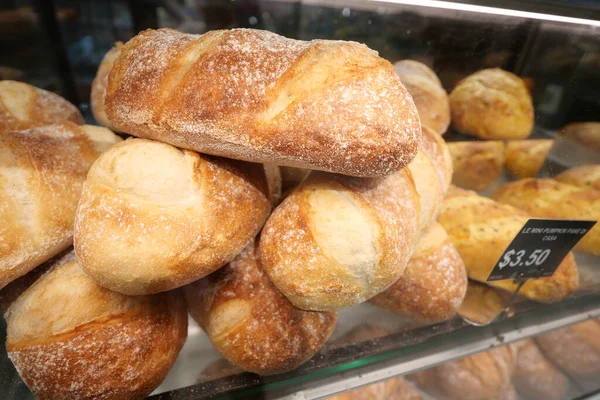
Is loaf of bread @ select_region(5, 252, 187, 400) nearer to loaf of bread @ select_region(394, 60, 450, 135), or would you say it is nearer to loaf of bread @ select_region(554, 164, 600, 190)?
loaf of bread @ select_region(394, 60, 450, 135)

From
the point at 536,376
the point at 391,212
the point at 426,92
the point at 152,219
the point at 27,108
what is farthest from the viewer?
the point at 536,376

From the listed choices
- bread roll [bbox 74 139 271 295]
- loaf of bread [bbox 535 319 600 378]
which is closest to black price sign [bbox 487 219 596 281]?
loaf of bread [bbox 535 319 600 378]

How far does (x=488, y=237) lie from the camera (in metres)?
1.14

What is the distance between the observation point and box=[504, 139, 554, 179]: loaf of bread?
1.28 m

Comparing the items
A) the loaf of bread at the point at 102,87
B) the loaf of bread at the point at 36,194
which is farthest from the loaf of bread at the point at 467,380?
the loaf of bread at the point at 102,87

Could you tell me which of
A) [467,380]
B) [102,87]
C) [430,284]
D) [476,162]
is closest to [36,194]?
[102,87]

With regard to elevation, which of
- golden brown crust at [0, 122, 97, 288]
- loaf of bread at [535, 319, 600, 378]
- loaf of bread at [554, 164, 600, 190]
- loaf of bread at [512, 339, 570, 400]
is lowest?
loaf of bread at [512, 339, 570, 400]

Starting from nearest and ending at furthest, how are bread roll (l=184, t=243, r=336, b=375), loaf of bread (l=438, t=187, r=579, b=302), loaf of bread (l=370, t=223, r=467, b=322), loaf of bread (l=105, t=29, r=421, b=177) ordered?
loaf of bread (l=105, t=29, r=421, b=177) < bread roll (l=184, t=243, r=336, b=375) < loaf of bread (l=370, t=223, r=467, b=322) < loaf of bread (l=438, t=187, r=579, b=302)

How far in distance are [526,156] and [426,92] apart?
1.35 ft

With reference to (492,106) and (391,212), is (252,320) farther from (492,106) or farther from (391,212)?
(492,106)

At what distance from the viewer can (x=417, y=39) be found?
1.14 m

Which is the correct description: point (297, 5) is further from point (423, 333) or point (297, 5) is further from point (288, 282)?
point (423, 333)

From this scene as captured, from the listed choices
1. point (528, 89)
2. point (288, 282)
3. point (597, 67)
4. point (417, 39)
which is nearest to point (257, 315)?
point (288, 282)

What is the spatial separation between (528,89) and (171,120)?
110 cm
